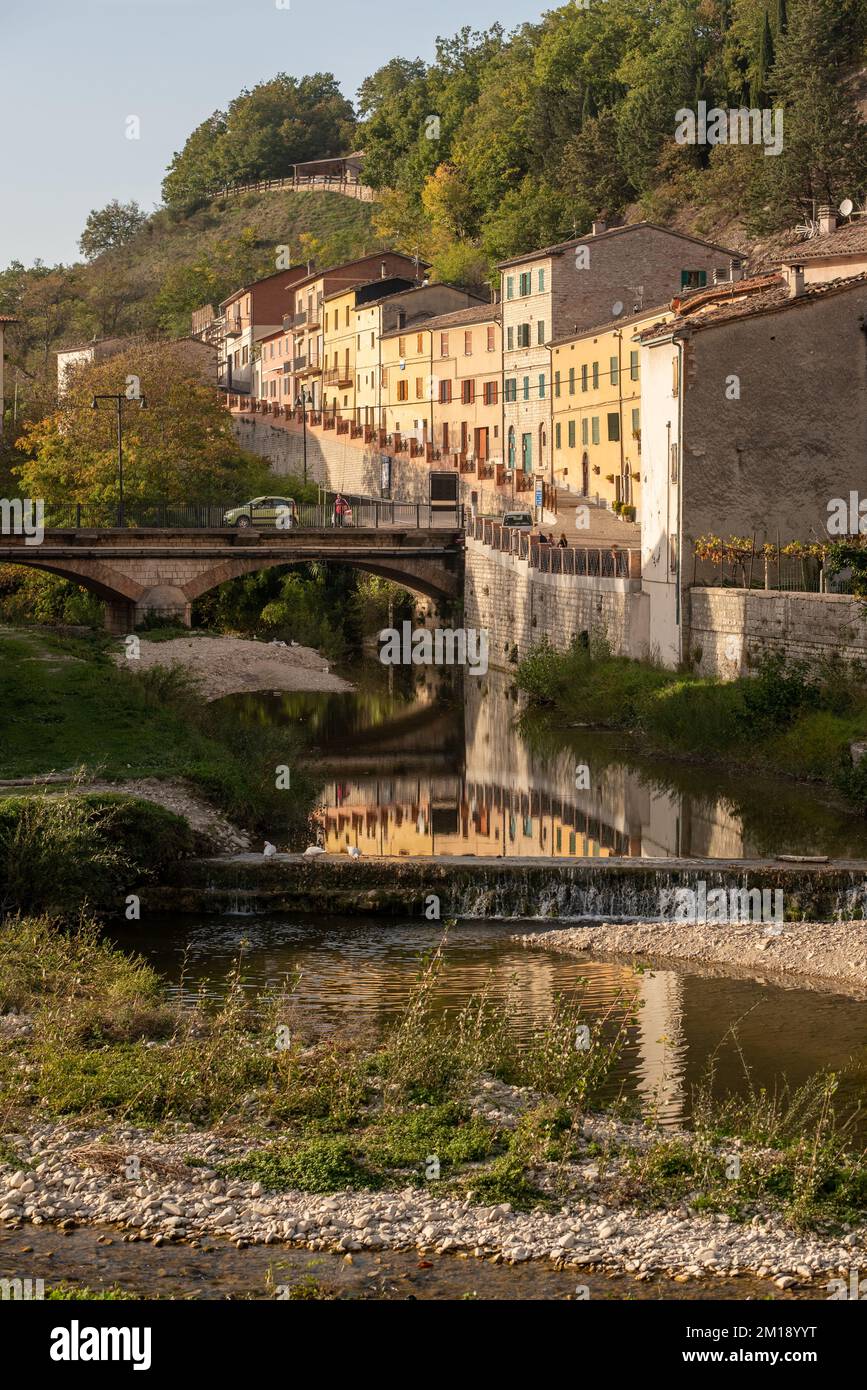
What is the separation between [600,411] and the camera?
62.6 metres

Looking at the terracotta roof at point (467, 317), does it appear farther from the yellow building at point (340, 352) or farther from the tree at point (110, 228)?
the tree at point (110, 228)

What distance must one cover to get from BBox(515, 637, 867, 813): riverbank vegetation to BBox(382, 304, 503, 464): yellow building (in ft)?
101

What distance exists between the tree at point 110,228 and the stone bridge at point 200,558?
129658mm

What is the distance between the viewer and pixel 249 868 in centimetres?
2275

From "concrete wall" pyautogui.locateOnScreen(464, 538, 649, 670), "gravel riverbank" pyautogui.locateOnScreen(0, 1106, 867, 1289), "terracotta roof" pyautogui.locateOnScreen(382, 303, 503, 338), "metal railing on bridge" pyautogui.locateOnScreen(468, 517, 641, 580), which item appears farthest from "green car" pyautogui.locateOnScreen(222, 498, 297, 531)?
"gravel riverbank" pyautogui.locateOnScreen(0, 1106, 867, 1289)

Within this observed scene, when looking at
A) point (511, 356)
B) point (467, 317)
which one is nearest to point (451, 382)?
point (467, 317)

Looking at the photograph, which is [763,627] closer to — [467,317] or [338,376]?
[467,317]

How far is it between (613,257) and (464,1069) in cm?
5702

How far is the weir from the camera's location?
2227 cm

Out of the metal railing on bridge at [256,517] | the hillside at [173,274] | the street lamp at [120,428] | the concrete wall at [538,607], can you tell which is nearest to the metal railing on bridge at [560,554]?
the concrete wall at [538,607]

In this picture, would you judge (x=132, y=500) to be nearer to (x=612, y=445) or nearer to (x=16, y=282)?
(x=612, y=445)

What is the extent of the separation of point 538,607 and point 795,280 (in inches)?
470

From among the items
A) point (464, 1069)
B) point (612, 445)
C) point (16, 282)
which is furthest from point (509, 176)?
point (464, 1069)

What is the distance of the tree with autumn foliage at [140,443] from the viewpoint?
63250 millimetres
